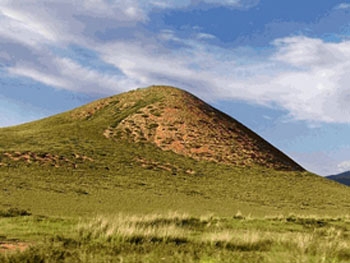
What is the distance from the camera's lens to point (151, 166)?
56.9 metres

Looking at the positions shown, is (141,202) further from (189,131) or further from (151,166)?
(189,131)

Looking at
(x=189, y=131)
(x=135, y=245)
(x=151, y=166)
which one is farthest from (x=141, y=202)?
(x=189, y=131)

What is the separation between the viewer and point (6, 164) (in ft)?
154

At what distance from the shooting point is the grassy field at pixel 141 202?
41.1ft

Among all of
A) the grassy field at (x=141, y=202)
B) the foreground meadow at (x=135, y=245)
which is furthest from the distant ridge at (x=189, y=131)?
the foreground meadow at (x=135, y=245)

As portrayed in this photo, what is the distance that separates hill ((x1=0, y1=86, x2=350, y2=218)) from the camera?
1362 inches

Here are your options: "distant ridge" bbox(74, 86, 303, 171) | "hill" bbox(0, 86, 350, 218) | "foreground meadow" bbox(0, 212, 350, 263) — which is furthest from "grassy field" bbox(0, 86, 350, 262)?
"distant ridge" bbox(74, 86, 303, 171)

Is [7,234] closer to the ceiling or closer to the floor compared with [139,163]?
closer to the floor

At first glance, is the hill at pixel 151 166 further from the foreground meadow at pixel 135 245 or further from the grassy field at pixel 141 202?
the foreground meadow at pixel 135 245

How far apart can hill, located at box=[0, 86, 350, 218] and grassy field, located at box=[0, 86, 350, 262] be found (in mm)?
168

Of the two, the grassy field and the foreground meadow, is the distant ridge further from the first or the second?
the foreground meadow

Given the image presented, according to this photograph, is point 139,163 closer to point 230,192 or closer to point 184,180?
point 184,180

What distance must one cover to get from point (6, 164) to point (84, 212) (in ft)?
78.4

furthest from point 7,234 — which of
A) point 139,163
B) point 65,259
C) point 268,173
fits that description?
point 268,173
